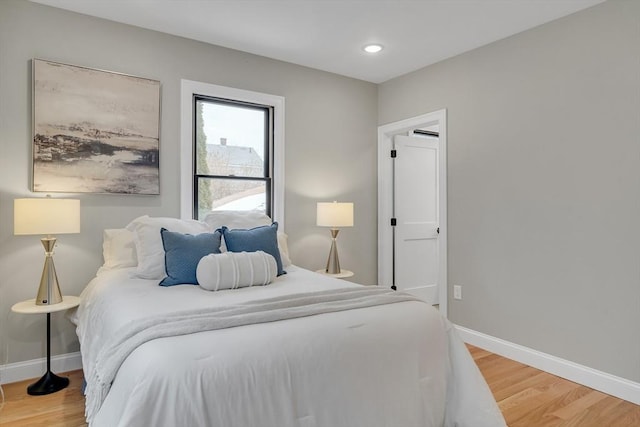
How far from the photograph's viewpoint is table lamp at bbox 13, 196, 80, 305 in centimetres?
243

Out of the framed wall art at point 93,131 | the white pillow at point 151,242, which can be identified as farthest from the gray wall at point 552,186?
the framed wall art at point 93,131

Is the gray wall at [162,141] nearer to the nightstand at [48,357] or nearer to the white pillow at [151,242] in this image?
the nightstand at [48,357]

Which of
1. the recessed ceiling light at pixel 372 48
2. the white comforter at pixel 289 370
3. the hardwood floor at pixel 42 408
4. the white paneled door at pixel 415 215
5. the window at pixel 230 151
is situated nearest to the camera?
the white comforter at pixel 289 370

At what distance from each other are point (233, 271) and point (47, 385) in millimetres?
1522

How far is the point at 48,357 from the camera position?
2656mm

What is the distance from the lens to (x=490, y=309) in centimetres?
341

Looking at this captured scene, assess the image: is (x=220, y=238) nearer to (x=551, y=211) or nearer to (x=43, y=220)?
(x=43, y=220)

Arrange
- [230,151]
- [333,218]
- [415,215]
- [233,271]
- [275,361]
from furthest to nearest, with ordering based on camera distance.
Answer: [415,215] < [333,218] < [230,151] < [233,271] < [275,361]

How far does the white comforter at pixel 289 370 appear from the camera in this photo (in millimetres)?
1320

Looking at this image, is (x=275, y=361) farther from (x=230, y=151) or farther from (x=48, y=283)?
(x=230, y=151)

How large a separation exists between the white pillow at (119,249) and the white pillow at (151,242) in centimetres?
9

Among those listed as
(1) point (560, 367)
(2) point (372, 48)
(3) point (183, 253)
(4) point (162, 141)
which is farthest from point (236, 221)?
(1) point (560, 367)

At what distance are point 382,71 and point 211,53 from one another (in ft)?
5.75

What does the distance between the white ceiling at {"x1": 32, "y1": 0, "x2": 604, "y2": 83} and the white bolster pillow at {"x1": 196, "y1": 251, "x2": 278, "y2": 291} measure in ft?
5.86
